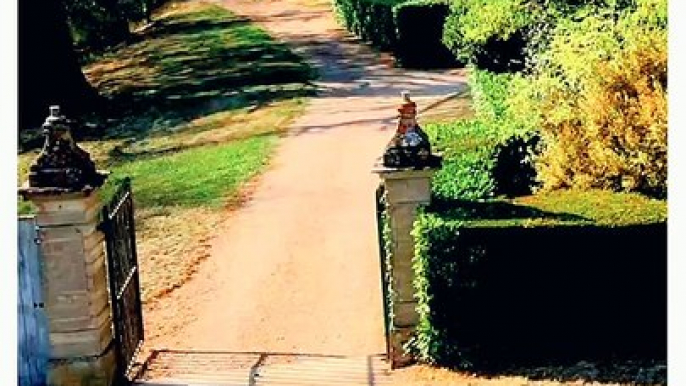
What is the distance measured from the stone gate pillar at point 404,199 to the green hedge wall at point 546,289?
0.32m

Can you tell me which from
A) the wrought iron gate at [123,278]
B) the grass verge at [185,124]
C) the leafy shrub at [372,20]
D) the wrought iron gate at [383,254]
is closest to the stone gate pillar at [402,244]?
the wrought iron gate at [383,254]

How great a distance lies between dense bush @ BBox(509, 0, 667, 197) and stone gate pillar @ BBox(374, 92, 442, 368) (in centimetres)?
178

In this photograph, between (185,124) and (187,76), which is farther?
(187,76)

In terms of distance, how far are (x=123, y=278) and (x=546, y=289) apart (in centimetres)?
330

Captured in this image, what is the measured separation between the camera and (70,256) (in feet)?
26.1

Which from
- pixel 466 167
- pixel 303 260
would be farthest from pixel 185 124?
pixel 466 167

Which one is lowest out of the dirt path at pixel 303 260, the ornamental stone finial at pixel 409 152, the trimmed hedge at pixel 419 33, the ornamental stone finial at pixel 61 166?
the dirt path at pixel 303 260

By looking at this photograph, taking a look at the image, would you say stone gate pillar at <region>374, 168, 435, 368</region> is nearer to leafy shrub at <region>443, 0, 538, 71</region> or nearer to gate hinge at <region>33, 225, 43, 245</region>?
gate hinge at <region>33, 225, 43, 245</region>

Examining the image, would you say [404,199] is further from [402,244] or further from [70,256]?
[70,256]

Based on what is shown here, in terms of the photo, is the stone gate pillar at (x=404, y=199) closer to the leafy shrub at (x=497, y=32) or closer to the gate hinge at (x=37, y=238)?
the gate hinge at (x=37, y=238)

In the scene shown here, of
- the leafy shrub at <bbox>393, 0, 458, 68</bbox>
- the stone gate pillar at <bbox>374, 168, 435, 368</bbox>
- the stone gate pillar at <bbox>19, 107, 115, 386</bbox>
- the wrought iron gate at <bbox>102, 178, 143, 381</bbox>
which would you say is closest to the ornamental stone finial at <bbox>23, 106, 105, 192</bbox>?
the stone gate pillar at <bbox>19, 107, 115, 386</bbox>

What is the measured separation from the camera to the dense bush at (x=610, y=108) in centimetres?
910

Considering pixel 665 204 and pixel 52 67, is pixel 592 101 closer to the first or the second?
pixel 665 204

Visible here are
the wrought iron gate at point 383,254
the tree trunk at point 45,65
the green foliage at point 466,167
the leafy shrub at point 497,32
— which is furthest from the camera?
the tree trunk at point 45,65
